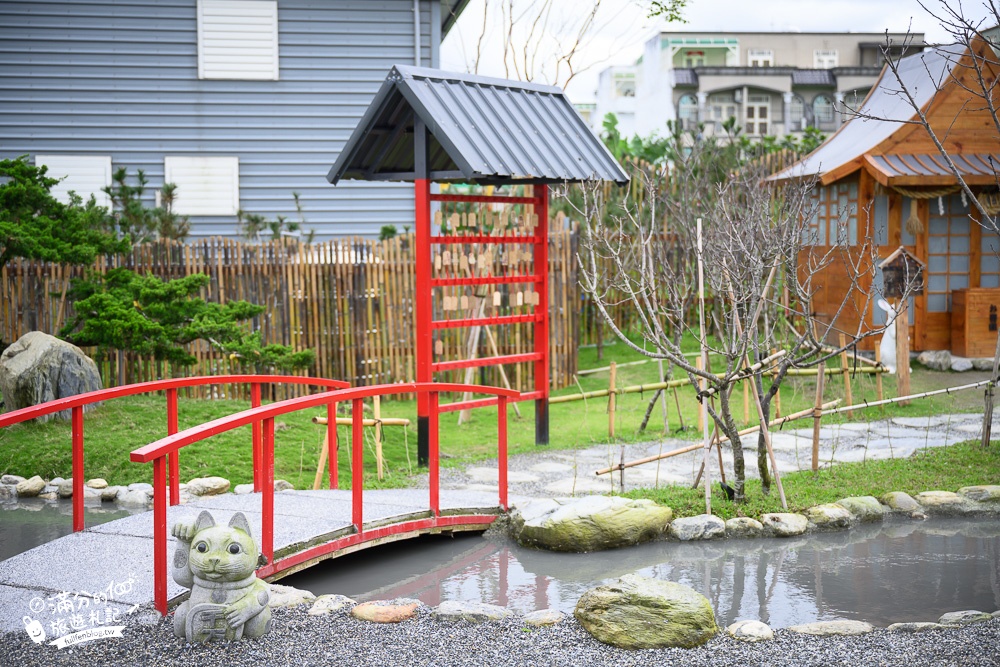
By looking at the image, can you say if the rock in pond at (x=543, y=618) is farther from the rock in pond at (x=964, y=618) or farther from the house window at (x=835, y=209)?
the house window at (x=835, y=209)

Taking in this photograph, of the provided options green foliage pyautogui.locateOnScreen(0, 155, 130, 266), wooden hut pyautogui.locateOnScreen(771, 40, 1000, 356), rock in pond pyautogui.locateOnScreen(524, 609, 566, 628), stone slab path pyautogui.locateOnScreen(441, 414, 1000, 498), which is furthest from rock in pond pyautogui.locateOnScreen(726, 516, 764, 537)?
wooden hut pyautogui.locateOnScreen(771, 40, 1000, 356)

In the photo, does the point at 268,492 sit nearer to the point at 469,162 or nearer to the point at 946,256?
the point at 469,162

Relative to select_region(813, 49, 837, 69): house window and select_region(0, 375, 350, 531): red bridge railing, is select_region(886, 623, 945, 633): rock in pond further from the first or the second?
select_region(813, 49, 837, 69): house window

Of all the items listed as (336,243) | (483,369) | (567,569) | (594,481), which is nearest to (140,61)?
(336,243)

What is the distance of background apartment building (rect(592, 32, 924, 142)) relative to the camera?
152ft

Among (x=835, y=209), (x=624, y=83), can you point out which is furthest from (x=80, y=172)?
(x=624, y=83)

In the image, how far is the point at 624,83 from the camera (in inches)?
2179

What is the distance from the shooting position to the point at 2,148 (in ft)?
47.9

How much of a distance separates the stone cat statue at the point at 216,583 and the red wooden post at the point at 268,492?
82 centimetres

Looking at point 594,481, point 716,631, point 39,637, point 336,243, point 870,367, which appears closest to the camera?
point 39,637

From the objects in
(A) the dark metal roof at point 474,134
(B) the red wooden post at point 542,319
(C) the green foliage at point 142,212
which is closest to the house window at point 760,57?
(C) the green foliage at point 142,212

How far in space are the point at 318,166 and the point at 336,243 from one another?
10.3 feet

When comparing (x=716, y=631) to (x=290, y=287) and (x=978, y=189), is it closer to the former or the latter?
(x=290, y=287)

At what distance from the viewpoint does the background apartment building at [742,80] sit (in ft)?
152
